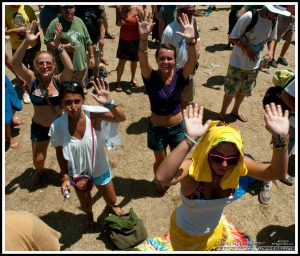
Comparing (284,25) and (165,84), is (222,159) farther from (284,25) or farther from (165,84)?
(284,25)

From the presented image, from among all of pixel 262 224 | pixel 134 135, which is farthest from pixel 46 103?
pixel 262 224

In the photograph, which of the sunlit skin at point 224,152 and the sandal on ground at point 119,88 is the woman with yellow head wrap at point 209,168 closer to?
the sunlit skin at point 224,152

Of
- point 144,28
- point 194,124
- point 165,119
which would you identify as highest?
point 144,28

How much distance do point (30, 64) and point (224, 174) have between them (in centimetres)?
509

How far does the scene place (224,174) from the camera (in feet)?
8.95

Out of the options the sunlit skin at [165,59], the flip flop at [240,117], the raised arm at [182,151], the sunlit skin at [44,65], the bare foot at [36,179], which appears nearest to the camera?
the raised arm at [182,151]

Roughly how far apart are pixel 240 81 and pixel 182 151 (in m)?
3.70

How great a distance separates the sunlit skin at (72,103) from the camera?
3.38m

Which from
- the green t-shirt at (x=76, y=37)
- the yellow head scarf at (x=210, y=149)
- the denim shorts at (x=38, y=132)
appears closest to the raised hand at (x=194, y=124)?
the yellow head scarf at (x=210, y=149)

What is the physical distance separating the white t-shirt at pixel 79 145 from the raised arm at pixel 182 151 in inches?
46.3

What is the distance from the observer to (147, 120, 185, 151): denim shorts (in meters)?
4.27

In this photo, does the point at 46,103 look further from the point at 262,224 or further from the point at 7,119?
the point at 262,224

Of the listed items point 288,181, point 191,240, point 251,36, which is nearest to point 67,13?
point 251,36

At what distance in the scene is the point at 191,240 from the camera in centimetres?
309
